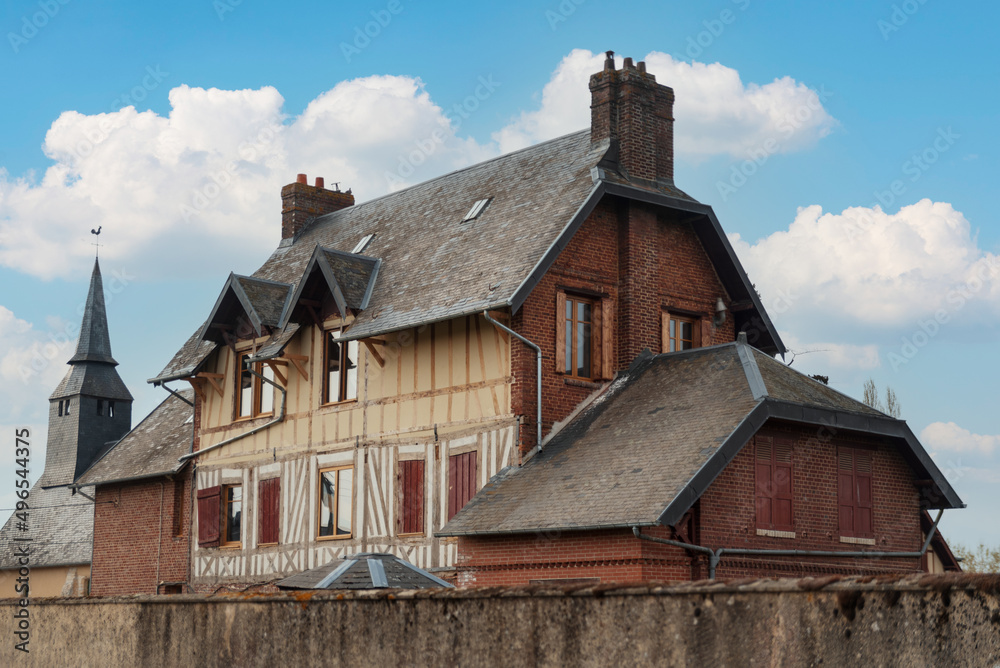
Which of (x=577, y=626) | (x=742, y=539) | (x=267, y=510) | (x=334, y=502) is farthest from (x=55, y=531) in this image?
(x=577, y=626)

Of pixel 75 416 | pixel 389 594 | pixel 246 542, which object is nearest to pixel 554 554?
pixel 389 594

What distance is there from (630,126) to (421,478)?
21.2 feet

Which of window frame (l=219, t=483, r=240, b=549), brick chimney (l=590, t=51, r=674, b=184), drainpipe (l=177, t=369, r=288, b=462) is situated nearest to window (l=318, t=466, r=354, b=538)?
drainpipe (l=177, t=369, r=288, b=462)

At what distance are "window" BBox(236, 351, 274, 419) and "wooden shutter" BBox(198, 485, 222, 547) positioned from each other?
1575 millimetres

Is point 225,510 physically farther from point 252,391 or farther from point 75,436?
point 75,436

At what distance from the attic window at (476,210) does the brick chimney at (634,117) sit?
2.26 m

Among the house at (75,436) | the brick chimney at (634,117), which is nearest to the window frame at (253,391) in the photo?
the brick chimney at (634,117)

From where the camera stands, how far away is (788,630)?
6066 millimetres

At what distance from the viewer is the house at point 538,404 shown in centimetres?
1445

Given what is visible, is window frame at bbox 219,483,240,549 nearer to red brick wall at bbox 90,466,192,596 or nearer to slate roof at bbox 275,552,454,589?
red brick wall at bbox 90,466,192,596

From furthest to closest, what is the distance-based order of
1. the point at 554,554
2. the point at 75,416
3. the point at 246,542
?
the point at 75,416, the point at 246,542, the point at 554,554

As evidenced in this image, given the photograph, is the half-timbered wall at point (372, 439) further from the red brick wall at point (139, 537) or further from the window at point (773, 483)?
the window at point (773, 483)

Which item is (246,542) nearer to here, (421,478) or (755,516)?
(421,478)

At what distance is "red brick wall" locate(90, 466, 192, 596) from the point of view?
903 inches
